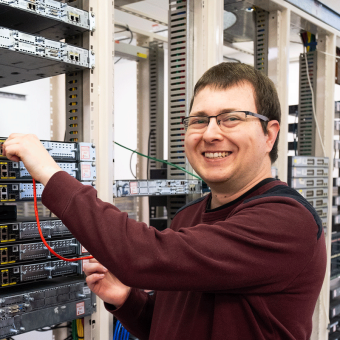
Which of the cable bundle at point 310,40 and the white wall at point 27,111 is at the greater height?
the cable bundle at point 310,40

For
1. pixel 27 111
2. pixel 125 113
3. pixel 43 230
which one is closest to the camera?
pixel 43 230

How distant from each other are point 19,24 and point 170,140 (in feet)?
2.87

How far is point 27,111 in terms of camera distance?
12.4 ft

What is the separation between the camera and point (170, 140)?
1.98 meters

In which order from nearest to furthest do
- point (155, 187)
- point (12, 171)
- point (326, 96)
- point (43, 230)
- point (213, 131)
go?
1. point (213, 131)
2. point (12, 171)
3. point (43, 230)
4. point (155, 187)
5. point (326, 96)

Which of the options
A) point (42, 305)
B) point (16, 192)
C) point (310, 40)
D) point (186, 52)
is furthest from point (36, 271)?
point (310, 40)

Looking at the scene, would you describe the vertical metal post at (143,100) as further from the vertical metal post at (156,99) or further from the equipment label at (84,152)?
the equipment label at (84,152)

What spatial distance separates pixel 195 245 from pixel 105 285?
44cm

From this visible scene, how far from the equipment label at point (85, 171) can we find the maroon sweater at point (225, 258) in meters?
0.59

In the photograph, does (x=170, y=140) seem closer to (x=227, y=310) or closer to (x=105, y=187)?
(x=105, y=187)

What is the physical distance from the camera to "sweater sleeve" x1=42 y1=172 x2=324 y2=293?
744 mm

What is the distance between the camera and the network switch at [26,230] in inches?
49.5

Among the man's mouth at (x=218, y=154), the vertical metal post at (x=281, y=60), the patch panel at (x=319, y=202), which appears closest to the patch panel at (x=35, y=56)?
the man's mouth at (x=218, y=154)

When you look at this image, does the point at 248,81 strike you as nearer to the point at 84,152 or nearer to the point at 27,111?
the point at 84,152
